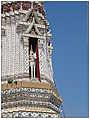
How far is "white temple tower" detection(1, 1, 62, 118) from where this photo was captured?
79.0 ft

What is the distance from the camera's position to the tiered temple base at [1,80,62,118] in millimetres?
23703

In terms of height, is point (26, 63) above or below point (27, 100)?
above

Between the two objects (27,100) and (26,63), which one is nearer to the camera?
(27,100)

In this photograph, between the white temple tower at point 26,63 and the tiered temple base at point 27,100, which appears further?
the white temple tower at point 26,63

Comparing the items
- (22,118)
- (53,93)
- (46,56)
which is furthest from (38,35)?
(22,118)

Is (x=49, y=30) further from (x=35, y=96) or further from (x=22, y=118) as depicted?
(x=22, y=118)

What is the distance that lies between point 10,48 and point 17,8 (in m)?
2.54

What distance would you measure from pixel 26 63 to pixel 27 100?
232 centimetres

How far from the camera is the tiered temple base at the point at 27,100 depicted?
23.7 metres

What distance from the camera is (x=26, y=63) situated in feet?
83.7

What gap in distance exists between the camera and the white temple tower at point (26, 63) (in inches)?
948

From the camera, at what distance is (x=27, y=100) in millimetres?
24125

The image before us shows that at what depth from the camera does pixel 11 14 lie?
26.5 m

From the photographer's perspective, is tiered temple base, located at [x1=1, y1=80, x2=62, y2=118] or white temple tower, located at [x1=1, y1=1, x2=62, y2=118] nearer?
tiered temple base, located at [x1=1, y1=80, x2=62, y2=118]
